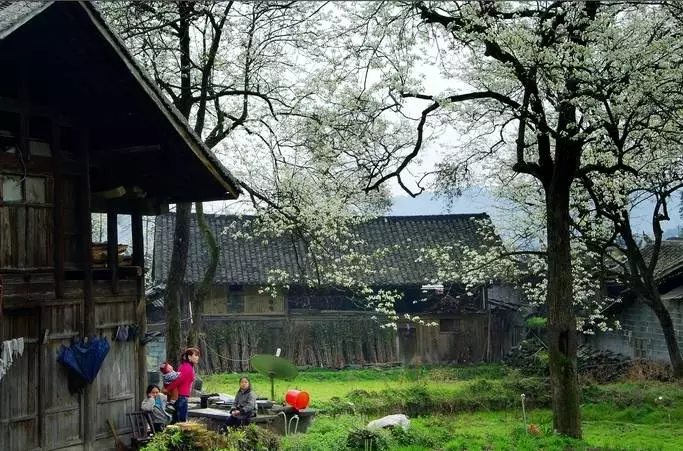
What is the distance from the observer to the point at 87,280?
1219 centimetres

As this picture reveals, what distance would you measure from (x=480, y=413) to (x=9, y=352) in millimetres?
17177

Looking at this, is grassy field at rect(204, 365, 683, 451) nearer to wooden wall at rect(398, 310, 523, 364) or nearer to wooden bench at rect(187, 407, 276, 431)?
wooden bench at rect(187, 407, 276, 431)

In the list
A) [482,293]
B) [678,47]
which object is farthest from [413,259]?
[678,47]

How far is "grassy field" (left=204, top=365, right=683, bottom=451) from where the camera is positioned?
54.3ft

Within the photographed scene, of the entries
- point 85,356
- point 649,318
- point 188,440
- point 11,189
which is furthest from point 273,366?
point 649,318

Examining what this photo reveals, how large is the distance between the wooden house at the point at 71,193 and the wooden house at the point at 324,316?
21.8 m

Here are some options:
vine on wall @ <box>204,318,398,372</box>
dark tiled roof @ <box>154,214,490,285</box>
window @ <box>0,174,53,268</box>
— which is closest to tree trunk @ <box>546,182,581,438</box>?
window @ <box>0,174,53,268</box>

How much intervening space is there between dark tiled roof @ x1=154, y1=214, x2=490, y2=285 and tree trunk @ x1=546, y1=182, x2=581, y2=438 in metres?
19.2

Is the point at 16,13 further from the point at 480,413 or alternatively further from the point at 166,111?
the point at 480,413

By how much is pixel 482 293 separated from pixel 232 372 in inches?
461

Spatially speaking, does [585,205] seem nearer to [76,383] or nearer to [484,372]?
[484,372]

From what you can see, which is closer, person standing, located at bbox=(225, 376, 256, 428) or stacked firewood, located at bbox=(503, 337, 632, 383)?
person standing, located at bbox=(225, 376, 256, 428)

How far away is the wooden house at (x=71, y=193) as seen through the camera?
432 inches

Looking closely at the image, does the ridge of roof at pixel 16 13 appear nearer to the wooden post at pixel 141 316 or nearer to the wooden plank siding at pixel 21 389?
the wooden plank siding at pixel 21 389
